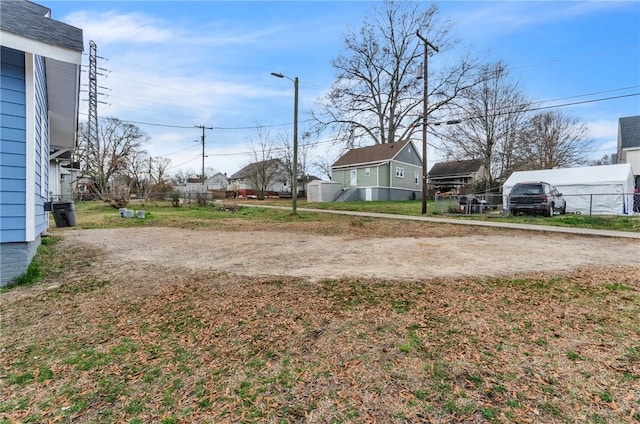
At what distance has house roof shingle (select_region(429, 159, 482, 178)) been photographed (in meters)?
39.1

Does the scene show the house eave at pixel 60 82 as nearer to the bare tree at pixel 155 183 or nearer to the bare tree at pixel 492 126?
the bare tree at pixel 155 183

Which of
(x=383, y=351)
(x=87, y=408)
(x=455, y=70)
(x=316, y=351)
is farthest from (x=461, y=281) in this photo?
(x=455, y=70)

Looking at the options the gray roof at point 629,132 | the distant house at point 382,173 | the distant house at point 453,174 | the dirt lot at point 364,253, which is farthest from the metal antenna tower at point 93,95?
the gray roof at point 629,132

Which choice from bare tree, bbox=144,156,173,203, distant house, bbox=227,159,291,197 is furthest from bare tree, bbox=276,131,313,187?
bare tree, bbox=144,156,173,203

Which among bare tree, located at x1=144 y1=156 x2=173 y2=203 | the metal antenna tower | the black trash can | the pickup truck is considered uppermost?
the metal antenna tower

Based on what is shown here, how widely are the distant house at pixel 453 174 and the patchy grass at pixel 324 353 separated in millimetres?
35776

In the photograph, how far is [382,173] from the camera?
30531mm

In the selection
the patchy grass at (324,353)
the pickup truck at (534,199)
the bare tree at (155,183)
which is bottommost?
the patchy grass at (324,353)

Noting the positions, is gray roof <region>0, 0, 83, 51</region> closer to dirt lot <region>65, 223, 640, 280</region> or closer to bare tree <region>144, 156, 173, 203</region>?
dirt lot <region>65, 223, 640, 280</region>

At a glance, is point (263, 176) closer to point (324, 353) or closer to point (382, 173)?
point (382, 173)

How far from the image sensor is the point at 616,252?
695 cm

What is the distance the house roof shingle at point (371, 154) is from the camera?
1212 inches

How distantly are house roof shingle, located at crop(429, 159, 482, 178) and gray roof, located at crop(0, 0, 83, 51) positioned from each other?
4035 cm

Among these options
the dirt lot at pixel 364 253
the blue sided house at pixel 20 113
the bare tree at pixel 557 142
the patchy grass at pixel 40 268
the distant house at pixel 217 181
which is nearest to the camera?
the blue sided house at pixel 20 113
